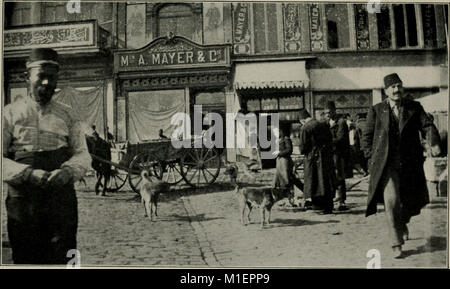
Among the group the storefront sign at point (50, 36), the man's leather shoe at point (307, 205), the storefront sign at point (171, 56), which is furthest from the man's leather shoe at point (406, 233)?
the storefront sign at point (50, 36)

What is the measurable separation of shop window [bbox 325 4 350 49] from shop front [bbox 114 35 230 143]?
50.5 inches

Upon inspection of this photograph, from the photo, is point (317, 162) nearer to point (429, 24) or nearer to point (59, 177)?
point (429, 24)

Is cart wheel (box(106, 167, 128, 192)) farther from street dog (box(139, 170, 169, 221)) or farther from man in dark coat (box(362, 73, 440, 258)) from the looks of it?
man in dark coat (box(362, 73, 440, 258))

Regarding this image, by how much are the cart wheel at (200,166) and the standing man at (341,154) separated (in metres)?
1.31

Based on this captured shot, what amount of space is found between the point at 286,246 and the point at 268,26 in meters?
2.50

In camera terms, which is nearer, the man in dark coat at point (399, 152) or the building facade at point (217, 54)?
the man in dark coat at point (399, 152)

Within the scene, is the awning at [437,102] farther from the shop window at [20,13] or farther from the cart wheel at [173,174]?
the shop window at [20,13]

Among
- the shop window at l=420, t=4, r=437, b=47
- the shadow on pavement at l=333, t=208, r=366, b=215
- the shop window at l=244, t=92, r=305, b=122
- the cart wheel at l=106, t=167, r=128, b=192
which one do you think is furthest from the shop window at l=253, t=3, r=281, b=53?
the cart wheel at l=106, t=167, r=128, b=192

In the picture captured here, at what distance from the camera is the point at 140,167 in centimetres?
484

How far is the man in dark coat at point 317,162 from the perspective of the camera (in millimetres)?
4617

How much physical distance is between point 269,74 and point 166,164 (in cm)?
162
